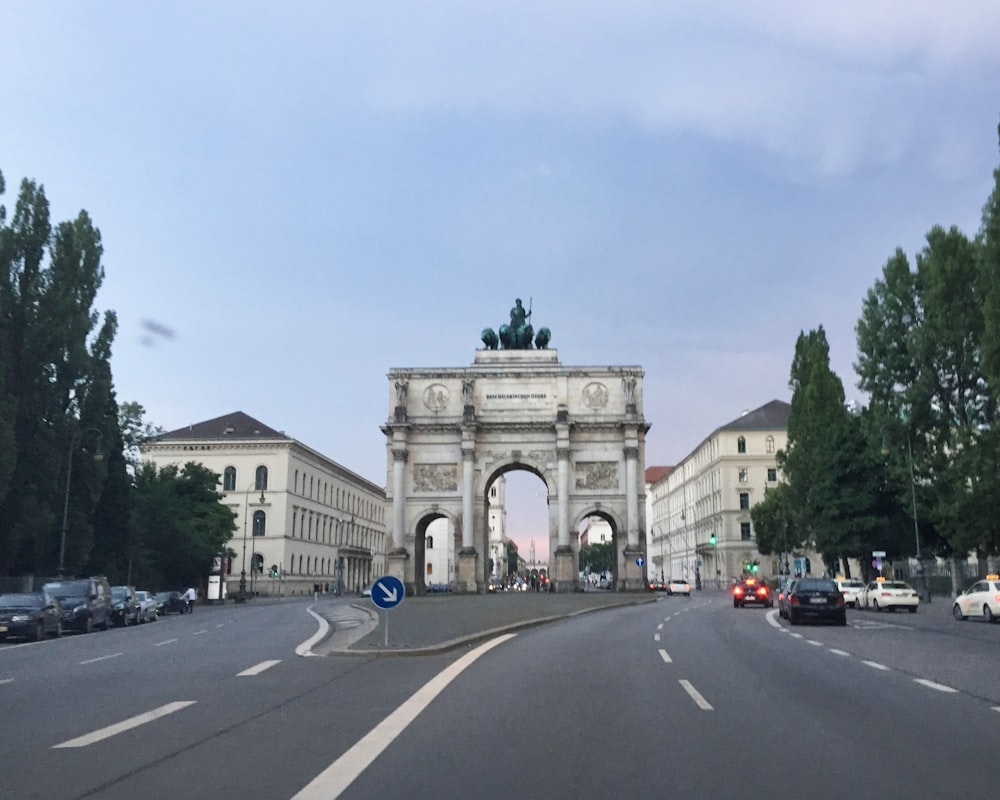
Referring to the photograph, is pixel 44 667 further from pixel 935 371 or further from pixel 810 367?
pixel 810 367

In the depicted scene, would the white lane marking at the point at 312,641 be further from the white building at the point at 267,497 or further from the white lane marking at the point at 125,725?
the white building at the point at 267,497

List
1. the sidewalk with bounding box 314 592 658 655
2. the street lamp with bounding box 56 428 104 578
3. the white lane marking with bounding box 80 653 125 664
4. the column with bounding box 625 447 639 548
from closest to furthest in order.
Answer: the white lane marking with bounding box 80 653 125 664 < the sidewalk with bounding box 314 592 658 655 < the street lamp with bounding box 56 428 104 578 < the column with bounding box 625 447 639 548

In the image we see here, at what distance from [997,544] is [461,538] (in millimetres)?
39183

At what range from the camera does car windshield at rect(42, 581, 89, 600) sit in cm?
3572

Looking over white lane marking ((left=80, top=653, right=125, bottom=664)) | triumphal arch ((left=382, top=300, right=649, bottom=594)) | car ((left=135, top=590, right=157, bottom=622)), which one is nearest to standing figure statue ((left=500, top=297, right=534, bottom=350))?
triumphal arch ((left=382, top=300, right=649, bottom=594))

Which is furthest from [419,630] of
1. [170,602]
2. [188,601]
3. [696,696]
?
[188,601]

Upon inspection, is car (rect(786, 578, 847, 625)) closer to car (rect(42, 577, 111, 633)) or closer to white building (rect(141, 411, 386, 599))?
car (rect(42, 577, 111, 633))

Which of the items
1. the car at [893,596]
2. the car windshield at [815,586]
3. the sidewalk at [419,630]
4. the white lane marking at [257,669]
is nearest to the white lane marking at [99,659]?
the white lane marking at [257,669]

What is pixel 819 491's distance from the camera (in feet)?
203

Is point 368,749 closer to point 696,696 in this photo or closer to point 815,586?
point 696,696

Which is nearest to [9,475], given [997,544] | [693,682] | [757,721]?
[693,682]

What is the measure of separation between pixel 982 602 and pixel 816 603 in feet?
Answer: 25.1

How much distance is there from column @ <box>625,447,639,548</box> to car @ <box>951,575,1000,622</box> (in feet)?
129

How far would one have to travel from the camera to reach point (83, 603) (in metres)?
35.1
